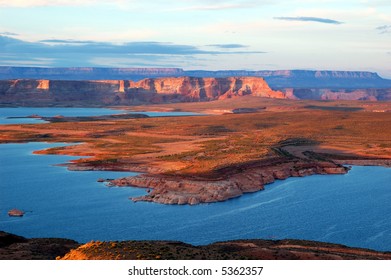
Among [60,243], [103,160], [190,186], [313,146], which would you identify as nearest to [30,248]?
[60,243]

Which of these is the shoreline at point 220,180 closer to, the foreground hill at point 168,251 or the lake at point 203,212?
the lake at point 203,212

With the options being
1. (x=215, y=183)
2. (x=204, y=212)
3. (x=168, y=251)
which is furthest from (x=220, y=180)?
(x=168, y=251)

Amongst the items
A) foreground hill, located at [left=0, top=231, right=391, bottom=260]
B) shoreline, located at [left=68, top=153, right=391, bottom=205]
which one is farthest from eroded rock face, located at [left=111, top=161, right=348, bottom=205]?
foreground hill, located at [left=0, top=231, right=391, bottom=260]

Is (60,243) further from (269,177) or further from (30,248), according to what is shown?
(269,177)

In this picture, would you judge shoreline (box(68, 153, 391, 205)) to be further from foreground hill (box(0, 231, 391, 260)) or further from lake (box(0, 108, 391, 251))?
foreground hill (box(0, 231, 391, 260))

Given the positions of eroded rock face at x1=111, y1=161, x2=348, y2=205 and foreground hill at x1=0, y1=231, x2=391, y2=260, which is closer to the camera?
foreground hill at x1=0, y1=231, x2=391, y2=260

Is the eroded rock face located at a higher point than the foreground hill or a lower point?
lower

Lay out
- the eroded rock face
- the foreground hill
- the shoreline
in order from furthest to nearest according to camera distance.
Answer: the shoreline → the eroded rock face → the foreground hill
